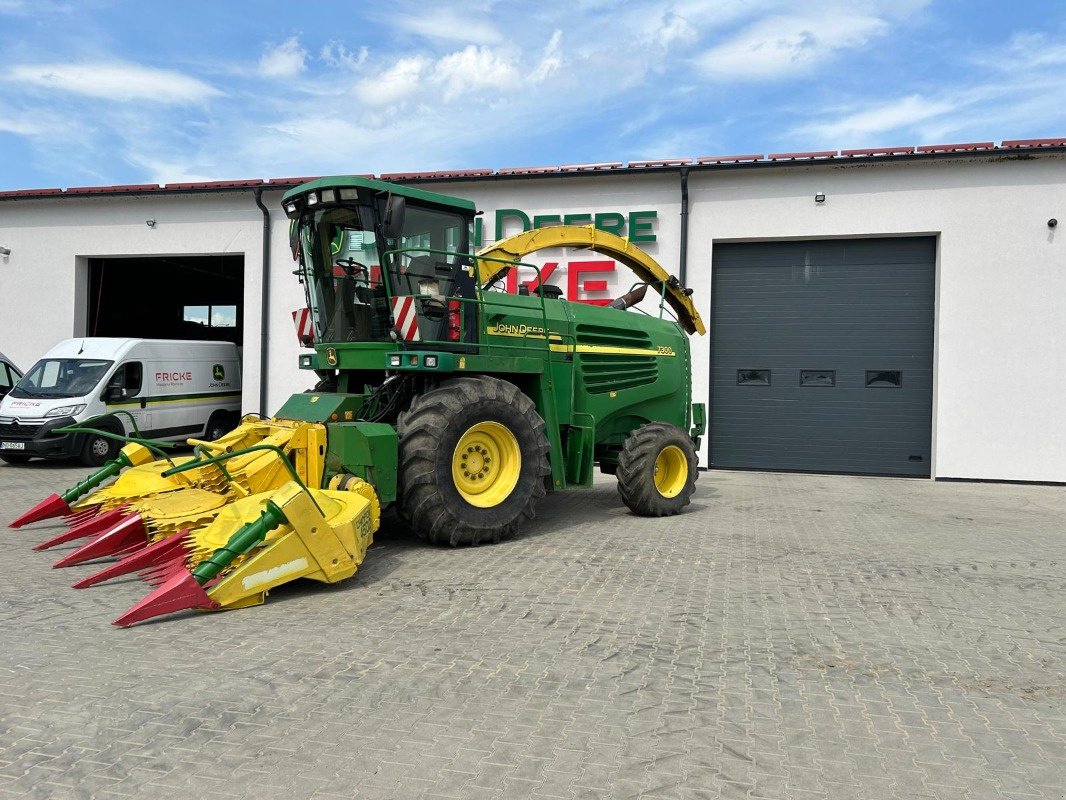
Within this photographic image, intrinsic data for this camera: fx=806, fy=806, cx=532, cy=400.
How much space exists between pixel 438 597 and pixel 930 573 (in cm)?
406

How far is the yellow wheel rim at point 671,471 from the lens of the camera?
9367 millimetres

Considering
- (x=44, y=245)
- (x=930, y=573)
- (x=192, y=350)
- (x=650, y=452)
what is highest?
(x=44, y=245)

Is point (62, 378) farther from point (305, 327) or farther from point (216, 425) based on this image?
point (305, 327)

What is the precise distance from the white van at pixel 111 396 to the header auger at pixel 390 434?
654 cm

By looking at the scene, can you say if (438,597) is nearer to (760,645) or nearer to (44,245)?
(760,645)

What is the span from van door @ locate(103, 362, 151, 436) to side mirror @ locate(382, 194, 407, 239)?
900 cm

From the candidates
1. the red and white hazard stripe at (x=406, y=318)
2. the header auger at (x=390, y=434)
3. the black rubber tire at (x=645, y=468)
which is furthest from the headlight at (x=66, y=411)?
the black rubber tire at (x=645, y=468)

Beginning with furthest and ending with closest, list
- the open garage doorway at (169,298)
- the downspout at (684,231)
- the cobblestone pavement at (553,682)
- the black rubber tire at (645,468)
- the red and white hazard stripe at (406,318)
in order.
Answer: the open garage doorway at (169,298)
the downspout at (684,231)
the black rubber tire at (645,468)
the red and white hazard stripe at (406,318)
the cobblestone pavement at (553,682)

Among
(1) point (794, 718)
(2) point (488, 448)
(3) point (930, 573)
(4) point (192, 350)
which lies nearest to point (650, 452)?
(2) point (488, 448)

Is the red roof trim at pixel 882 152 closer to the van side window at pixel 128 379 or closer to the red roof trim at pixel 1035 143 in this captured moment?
the red roof trim at pixel 1035 143

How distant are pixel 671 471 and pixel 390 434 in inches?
164

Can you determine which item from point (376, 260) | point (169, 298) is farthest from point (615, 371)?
point (169, 298)

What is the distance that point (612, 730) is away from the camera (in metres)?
3.43

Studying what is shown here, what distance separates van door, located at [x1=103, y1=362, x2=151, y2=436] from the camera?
13.8m
